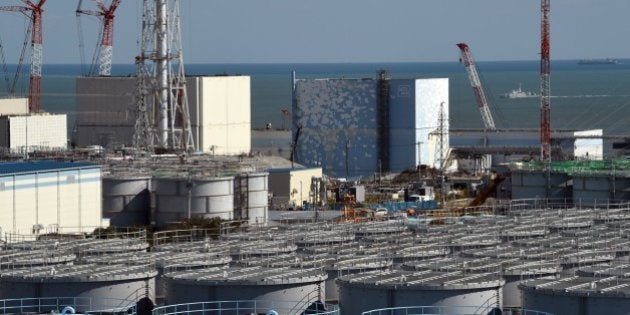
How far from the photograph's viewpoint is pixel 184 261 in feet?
65.0

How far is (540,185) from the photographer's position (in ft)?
125

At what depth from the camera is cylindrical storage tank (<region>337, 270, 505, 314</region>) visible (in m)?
16.4

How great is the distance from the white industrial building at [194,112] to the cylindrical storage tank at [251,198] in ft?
42.0


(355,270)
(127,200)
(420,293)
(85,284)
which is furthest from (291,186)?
(420,293)

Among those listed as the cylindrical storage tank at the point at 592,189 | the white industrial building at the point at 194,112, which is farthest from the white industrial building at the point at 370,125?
the cylindrical storage tank at the point at 592,189

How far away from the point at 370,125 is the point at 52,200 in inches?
1072

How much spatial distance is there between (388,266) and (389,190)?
2860 centimetres

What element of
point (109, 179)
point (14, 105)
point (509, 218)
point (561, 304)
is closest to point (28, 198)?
point (109, 179)

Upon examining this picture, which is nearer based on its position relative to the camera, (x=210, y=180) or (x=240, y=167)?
(x=210, y=180)

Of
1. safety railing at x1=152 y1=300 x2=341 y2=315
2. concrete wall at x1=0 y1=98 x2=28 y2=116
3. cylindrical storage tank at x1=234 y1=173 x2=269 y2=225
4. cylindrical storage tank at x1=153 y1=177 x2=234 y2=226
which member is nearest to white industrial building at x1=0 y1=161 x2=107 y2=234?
cylindrical storage tank at x1=153 y1=177 x2=234 y2=226

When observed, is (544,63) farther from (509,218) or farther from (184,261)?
(184,261)

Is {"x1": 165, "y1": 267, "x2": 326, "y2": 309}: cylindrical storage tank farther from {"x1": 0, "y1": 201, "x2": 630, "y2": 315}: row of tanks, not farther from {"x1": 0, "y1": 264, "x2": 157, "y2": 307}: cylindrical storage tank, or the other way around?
{"x1": 0, "y1": 264, "x2": 157, "y2": 307}: cylindrical storage tank

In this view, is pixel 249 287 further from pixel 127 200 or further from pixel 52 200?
pixel 127 200

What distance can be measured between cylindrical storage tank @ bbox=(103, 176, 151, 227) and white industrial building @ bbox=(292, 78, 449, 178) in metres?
22.1
